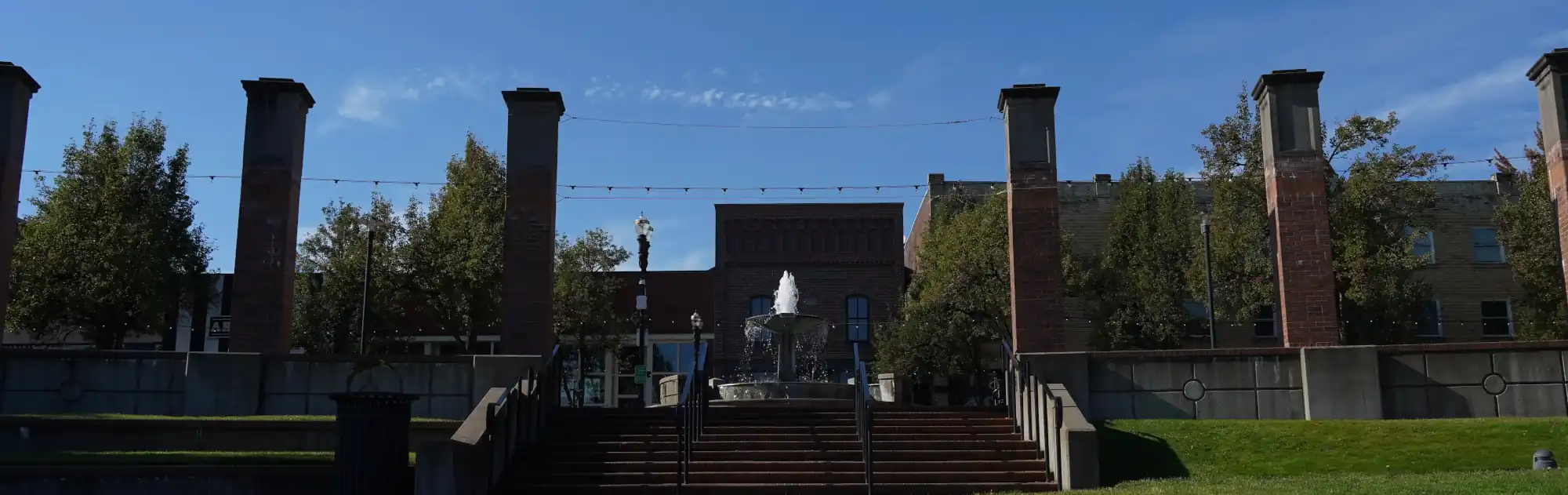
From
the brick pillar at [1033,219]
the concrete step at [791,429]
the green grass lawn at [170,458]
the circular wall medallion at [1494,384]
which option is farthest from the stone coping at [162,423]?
the circular wall medallion at [1494,384]

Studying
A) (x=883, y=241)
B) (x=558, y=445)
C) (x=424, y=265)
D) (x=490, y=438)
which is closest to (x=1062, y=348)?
(x=558, y=445)

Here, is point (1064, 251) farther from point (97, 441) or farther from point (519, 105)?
point (97, 441)

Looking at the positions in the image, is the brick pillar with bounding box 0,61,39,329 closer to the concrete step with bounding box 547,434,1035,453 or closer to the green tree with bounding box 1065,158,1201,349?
the concrete step with bounding box 547,434,1035,453

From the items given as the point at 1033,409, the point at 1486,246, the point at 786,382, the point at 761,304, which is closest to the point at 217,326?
the point at 761,304

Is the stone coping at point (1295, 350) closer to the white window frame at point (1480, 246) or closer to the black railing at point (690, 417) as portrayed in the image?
the black railing at point (690, 417)

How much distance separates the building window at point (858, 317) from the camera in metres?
45.9

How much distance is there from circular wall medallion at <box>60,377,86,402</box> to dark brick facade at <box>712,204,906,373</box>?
29720 mm

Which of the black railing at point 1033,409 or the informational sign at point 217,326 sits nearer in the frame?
the black railing at point 1033,409

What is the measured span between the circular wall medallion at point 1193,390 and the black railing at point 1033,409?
2.21 metres

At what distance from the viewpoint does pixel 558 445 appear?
1495cm

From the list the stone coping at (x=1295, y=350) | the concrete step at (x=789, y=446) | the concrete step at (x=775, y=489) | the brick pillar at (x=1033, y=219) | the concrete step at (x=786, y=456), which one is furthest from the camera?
the brick pillar at (x=1033, y=219)

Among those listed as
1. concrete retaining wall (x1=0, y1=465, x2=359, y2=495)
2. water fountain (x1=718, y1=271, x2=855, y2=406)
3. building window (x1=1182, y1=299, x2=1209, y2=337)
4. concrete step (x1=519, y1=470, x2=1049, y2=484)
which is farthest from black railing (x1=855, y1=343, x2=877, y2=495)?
building window (x1=1182, y1=299, x2=1209, y2=337)

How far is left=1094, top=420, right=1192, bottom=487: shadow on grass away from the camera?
13648 millimetres

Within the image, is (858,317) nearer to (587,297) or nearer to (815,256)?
(815,256)
